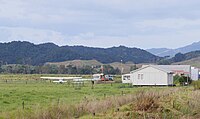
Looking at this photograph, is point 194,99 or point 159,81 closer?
point 194,99

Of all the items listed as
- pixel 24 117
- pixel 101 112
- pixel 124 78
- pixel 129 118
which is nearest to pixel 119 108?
pixel 101 112

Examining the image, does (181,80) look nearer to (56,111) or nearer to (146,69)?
(146,69)

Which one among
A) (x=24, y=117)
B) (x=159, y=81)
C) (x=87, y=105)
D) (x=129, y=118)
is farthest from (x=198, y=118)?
(x=159, y=81)

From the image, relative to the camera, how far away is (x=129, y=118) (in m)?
17.5

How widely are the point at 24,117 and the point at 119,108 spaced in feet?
16.2

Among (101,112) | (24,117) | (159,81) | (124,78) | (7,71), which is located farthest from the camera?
(7,71)

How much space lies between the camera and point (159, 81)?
6694 cm

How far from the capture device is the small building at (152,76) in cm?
6644

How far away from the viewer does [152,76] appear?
67188mm

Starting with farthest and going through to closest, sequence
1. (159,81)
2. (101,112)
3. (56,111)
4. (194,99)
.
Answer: (159,81) → (194,99) → (101,112) → (56,111)

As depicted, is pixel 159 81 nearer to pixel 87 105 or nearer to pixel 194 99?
pixel 194 99

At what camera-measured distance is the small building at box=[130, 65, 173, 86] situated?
218ft

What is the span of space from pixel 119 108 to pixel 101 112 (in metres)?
1.08

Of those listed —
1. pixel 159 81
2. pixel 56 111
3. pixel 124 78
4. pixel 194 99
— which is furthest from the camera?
pixel 124 78
